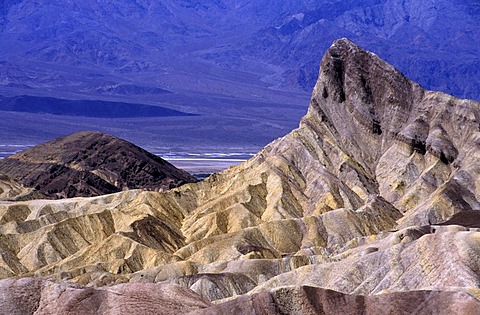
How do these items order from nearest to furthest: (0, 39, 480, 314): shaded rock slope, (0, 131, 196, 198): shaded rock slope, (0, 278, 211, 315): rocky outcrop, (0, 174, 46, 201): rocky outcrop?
1. (0, 278, 211, 315): rocky outcrop
2. (0, 39, 480, 314): shaded rock slope
3. (0, 174, 46, 201): rocky outcrop
4. (0, 131, 196, 198): shaded rock slope

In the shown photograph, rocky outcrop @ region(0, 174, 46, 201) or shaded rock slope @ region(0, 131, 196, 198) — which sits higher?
shaded rock slope @ region(0, 131, 196, 198)

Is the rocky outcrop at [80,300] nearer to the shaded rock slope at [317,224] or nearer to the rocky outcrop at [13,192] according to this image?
the shaded rock slope at [317,224]

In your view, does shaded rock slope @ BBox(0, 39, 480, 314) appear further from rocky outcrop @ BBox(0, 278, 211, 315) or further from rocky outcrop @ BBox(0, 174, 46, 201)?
rocky outcrop @ BBox(0, 174, 46, 201)

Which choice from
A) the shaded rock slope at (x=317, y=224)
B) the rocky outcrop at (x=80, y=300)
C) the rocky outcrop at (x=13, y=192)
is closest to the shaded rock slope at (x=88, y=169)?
the rocky outcrop at (x=13, y=192)

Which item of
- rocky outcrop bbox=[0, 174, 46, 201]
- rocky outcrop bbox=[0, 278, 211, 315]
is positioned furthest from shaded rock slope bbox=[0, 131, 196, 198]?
rocky outcrop bbox=[0, 278, 211, 315]

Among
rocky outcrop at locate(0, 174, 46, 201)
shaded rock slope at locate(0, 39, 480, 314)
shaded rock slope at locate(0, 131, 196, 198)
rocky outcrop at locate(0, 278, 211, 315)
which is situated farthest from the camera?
shaded rock slope at locate(0, 131, 196, 198)
